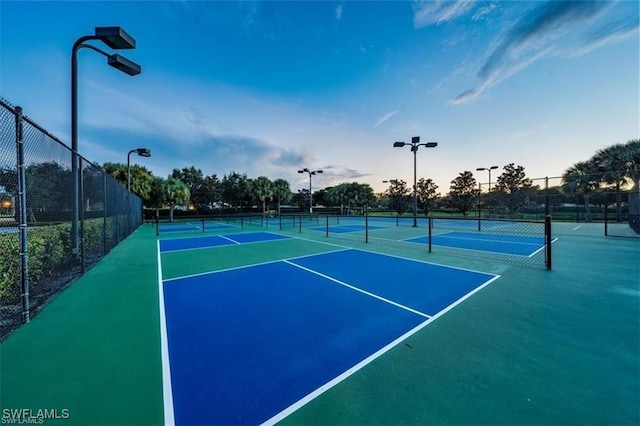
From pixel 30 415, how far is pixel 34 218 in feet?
10.1

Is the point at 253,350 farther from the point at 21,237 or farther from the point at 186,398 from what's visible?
the point at 21,237

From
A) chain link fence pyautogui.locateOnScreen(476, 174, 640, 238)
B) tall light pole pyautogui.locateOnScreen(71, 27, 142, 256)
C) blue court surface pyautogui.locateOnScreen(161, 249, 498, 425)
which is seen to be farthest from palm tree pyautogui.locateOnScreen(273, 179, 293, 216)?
blue court surface pyautogui.locateOnScreen(161, 249, 498, 425)

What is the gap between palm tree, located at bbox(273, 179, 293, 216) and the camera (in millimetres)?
41094

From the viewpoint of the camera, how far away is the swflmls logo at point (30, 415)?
178 centimetres

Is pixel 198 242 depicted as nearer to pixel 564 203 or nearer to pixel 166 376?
pixel 166 376

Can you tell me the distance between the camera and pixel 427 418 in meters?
1.74

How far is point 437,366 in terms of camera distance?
7.77 ft

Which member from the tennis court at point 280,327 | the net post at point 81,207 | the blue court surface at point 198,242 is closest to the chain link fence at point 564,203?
the blue court surface at point 198,242

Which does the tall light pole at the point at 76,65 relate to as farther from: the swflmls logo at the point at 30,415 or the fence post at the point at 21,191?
the swflmls logo at the point at 30,415

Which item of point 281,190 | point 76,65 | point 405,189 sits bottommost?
point 281,190

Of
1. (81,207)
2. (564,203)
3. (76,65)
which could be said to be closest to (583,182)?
(564,203)

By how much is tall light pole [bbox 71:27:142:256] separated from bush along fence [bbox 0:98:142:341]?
0.04m

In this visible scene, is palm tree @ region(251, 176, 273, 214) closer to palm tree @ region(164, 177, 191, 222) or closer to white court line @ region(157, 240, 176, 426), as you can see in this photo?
palm tree @ region(164, 177, 191, 222)

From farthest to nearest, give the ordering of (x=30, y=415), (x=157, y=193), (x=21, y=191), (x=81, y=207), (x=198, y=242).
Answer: (x=157, y=193) → (x=198, y=242) → (x=81, y=207) → (x=21, y=191) → (x=30, y=415)
